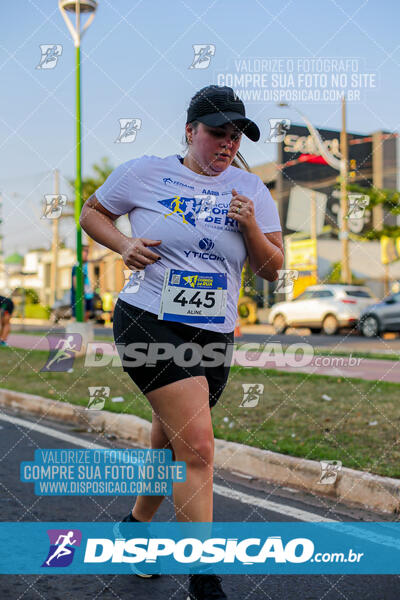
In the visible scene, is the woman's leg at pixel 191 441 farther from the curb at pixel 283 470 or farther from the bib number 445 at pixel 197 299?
the curb at pixel 283 470

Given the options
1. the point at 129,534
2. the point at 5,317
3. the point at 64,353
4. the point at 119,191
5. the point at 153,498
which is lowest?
the point at 64,353

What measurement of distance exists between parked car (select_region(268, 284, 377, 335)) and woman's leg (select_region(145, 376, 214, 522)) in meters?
19.1

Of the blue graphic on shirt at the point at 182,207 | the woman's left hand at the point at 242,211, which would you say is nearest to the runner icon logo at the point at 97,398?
the blue graphic on shirt at the point at 182,207

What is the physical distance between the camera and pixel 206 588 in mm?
2371

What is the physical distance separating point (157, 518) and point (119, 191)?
1.92 meters

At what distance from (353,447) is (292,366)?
5.88 meters

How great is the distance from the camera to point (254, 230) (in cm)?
259

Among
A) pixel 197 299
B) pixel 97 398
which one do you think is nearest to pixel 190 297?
pixel 197 299

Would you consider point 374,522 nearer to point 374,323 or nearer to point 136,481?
point 136,481

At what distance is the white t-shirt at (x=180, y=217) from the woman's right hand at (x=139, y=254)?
6 centimetres

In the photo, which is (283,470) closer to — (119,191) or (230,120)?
(119,191)

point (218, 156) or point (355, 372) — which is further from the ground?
point (218, 156)

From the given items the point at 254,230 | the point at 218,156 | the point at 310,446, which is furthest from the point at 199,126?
the point at 310,446

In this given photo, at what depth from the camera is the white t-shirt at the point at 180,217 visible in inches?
102
